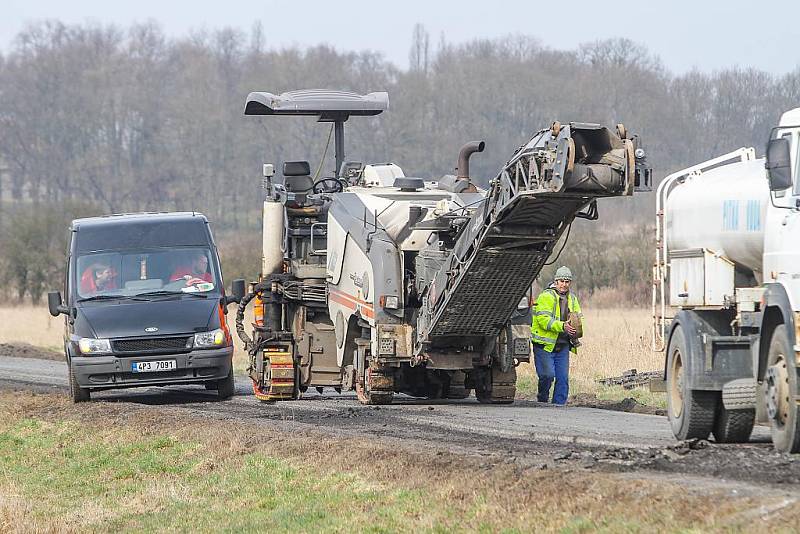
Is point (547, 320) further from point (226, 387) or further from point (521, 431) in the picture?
point (521, 431)

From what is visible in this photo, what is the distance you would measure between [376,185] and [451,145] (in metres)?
57.8

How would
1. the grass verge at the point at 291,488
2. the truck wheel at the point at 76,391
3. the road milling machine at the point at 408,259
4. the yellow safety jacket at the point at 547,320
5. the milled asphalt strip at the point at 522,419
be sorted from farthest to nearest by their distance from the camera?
the truck wheel at the point at 76,391, the yellow safety jacket at the point at 547,320, the road milling machine at the point at 408,259, the milled asphalt strip at the point at 522,419, the grass verge at the point at 291,488

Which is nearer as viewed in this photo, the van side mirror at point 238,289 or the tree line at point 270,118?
the van side mirror at point 238,289

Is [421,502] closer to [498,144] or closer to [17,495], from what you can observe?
[17,495]

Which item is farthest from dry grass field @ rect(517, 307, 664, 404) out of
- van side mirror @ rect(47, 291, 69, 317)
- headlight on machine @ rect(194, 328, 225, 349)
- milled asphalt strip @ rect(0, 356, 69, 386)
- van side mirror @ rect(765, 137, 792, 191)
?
milled asphalt strip @ rect(0, 356, 69, 386)

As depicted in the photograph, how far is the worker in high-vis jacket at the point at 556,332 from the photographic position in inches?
741

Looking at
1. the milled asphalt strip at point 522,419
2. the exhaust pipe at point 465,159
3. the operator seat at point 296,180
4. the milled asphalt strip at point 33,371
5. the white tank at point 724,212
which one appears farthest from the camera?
the milled asphalt strip at point 33,371

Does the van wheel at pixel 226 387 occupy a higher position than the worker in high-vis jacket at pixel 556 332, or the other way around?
the worker in high-vis jacket at pixel 556 332

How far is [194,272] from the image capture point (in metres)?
19.6

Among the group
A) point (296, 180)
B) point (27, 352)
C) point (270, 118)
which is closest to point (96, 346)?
point (296, 180)

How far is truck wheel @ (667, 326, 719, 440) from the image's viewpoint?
1248 centimetres

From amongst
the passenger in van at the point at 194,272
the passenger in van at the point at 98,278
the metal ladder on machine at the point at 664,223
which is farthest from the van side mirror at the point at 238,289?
the metal ladder on machine at the point at 664,223

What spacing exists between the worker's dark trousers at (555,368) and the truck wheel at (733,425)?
20.1ft

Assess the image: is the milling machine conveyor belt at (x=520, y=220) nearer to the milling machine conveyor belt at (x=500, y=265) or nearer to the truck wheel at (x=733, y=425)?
the milling machine conveyor belt at (x=500, y=265)
